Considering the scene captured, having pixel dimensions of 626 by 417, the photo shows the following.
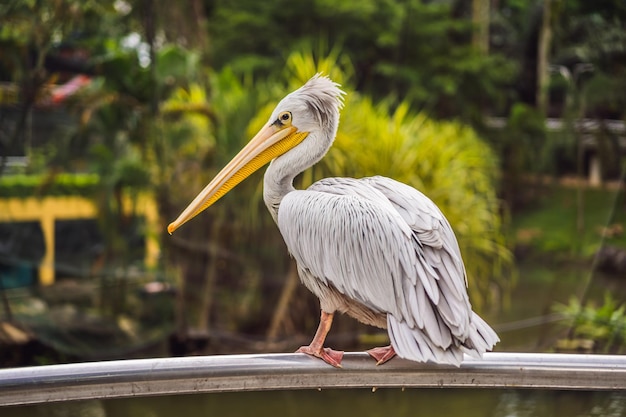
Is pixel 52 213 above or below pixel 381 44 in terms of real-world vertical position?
below

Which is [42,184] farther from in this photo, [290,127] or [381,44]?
[381,44]

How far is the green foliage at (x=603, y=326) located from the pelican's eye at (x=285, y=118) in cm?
481

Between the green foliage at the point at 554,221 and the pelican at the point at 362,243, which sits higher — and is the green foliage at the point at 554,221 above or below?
below

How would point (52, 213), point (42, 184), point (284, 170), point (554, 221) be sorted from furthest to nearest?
1. point (554, 221)
2. point (52, 213)
3. point (42, 184)
4. point (284, 170)

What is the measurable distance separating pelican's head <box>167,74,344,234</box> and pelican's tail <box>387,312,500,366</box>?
0.67m

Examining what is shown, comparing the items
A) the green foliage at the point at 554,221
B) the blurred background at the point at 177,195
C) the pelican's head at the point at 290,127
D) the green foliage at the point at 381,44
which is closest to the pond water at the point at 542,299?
the blurred background at the point at 177,195

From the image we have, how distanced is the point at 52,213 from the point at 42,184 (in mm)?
984

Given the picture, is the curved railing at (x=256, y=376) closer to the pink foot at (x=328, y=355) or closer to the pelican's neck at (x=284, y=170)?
the pink foot at (x=328, y=355)

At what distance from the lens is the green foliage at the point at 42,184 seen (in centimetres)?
837

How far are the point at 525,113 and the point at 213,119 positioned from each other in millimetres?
7309

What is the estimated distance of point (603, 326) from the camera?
6.63 m

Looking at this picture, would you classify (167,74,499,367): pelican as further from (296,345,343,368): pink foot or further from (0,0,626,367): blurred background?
(0,0,626,367): blurred background

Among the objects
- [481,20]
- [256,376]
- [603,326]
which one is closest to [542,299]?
[603,326]

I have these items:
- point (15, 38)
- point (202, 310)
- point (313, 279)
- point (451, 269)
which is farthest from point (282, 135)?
point (15, 38)
